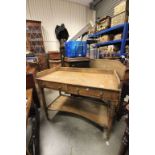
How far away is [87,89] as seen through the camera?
1112 millimetres

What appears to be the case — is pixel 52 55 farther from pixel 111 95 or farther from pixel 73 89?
pixel 111 95

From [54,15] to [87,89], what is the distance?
432 cm

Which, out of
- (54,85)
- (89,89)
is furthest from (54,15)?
(89,89)

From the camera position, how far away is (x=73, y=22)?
481 cm

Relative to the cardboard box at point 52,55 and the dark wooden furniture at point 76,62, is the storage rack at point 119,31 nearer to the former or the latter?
the dark wooden furniture at point 76,62

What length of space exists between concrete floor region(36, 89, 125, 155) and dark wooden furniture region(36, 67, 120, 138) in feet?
0.47

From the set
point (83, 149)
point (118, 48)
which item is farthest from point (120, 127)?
point (118, 48)

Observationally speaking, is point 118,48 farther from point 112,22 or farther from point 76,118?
point 76,118

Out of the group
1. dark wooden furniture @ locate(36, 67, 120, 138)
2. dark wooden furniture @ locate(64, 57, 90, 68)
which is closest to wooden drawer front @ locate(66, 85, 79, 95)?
dark wooden furniture @ locate(36, 67, 120, 138)

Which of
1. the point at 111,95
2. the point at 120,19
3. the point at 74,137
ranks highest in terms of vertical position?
the point at 120,19

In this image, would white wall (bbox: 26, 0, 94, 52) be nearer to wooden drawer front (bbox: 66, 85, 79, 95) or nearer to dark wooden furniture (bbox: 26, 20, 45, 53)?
dark wooden furniture (bbox: 26, 20, 45, 53)

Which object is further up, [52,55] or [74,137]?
[52,55]
